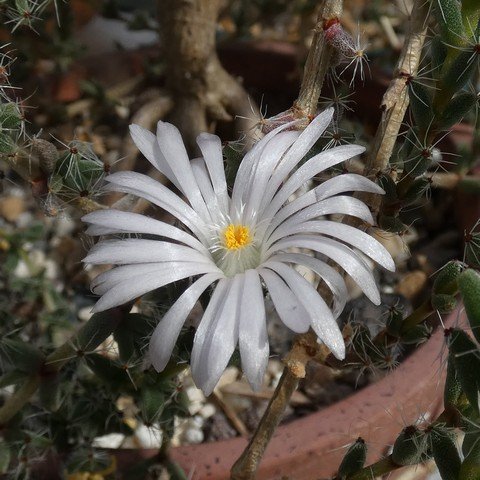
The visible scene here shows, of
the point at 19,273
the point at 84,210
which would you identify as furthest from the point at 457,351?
the point at 19,273

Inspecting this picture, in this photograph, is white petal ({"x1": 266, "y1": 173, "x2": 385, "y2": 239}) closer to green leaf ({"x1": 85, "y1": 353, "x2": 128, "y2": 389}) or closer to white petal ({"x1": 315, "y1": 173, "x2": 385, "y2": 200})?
white petal ({"x1": 315, "y1": 173, "x2": 385, "y2": 200})

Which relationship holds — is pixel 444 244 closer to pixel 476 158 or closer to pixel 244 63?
pixel 476 158

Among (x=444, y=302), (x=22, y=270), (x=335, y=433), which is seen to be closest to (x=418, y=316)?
(x=444, y=302)

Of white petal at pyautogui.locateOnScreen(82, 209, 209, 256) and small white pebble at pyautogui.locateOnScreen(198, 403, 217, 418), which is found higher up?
white petal at pyautogui.locateOnScreen(82, 209, 209, 256)

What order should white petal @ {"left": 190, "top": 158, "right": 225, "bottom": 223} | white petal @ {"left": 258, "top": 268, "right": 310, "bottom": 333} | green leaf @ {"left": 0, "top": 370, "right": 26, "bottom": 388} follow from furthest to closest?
1. green leaf @ {"left": 0, "top": 370, "right": 26, "bottom": 388}
2. white petal @ {"left": 190, "top": 158, "right": 225, "bottom": 223}
3. white petal @ {"left": 258, "top": 268, "right": 310, "bottom": 333}

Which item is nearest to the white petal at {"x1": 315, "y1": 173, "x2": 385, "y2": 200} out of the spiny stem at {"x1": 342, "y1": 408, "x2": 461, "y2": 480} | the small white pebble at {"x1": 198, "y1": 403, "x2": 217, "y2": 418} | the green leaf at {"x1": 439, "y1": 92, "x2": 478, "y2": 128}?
the green leaf at {"x1": 439, "y1": 92, "x2": 478, "y2": 128}

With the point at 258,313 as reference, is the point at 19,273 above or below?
below
